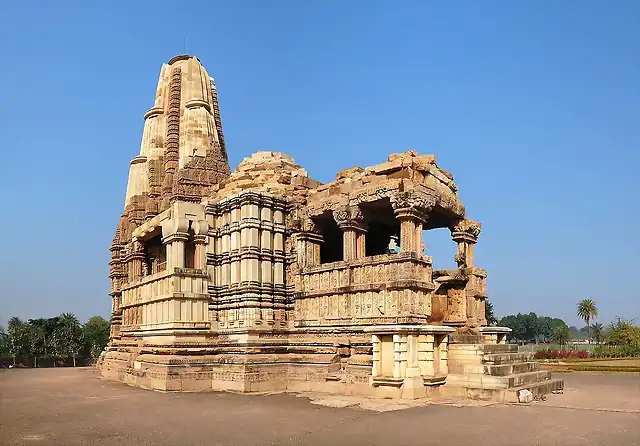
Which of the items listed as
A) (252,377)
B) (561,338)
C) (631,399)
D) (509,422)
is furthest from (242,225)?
(561,338)

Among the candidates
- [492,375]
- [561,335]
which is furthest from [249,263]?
[561,335]

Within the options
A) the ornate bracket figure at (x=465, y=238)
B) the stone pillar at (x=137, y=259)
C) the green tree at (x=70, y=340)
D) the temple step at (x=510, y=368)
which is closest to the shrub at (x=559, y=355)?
the ornate bracket figure at (x=465, y=238)

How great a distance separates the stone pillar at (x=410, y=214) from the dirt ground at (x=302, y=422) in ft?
15.1

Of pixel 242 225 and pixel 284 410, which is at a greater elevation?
pixel 242 225

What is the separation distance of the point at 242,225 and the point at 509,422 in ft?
34.4

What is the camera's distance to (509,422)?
11.3m

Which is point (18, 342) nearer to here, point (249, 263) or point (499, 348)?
point (249, 263)

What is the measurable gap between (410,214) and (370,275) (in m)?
2.05

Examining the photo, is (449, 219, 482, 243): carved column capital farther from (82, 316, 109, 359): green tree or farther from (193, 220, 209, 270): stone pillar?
(82, 316, 109, 359): green tree

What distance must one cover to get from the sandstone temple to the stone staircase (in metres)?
0.04

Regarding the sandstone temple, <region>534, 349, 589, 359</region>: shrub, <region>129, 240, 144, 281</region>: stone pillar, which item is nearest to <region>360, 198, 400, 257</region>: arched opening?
the sandstone temple

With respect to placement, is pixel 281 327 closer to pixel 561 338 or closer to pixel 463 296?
pixel 463 296

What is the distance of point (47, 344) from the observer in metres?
46.9

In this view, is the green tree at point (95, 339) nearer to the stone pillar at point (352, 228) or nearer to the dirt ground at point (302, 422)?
the dirt ground at point (302, 422)
